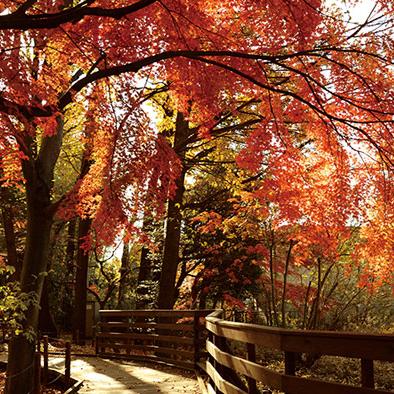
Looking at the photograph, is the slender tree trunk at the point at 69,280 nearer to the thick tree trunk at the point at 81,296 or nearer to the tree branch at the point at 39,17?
the thick tree trunk at the point at 81,296

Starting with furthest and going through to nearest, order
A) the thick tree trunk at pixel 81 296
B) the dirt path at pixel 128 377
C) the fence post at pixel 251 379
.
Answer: the thick tree trunk at pixel 81 296
the dirt path at pixel 128 377
the fence post at pixel 251 379

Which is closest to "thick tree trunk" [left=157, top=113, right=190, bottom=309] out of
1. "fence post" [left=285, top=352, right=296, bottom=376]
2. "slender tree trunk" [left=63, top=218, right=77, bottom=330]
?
"fence post" [left=285, top=352, right=296, bottom=376]

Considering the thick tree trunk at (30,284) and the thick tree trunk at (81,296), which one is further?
the thick tree trunk at (81,296)

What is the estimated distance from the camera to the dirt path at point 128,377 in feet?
26.3

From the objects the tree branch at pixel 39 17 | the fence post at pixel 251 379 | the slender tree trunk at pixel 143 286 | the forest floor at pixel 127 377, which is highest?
the tree branch at pixel 39 17

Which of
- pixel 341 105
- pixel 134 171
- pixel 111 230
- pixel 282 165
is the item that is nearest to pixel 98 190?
pixel 111 230

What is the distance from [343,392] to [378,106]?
7.22m

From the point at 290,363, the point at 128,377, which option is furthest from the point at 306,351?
the point at 128,377

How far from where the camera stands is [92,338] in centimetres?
2258

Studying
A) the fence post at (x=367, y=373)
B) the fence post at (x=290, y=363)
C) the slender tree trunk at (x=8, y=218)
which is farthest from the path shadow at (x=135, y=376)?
the slender tree trunk at (x=8, y=218)

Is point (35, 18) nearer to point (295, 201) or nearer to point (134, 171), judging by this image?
point (134, 171)

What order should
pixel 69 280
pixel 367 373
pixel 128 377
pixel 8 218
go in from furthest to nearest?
pixel 69 280 < pixel 8 218 < pixel 128 377 < pixel 367 373

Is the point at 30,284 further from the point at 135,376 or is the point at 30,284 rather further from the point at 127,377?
the point at 135,376

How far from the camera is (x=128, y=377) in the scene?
9438mm
